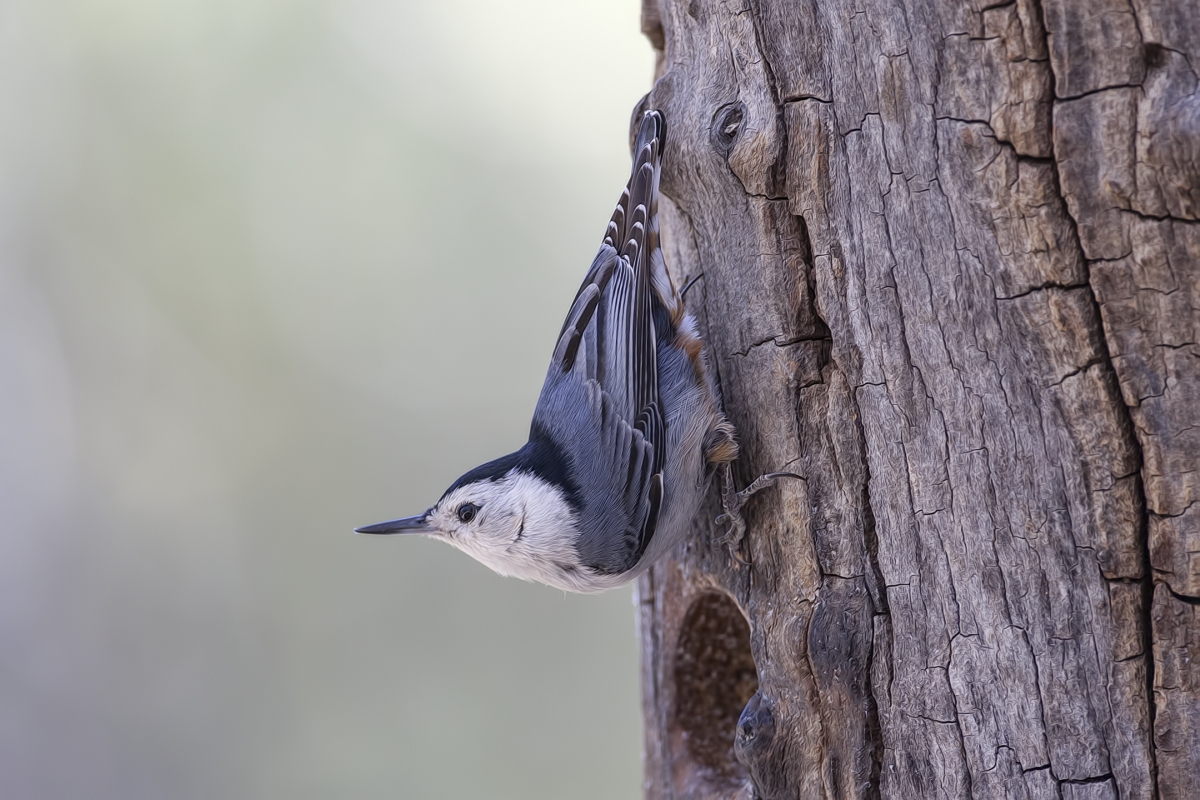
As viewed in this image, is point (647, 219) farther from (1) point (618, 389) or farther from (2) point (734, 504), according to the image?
(2) point (734, 504)

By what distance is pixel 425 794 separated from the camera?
4.16 metres

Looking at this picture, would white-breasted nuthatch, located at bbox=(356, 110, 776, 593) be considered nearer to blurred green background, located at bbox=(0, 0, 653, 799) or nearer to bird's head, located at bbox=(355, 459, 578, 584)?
bird's head, located at bbox=(355, 459, 578, 584)

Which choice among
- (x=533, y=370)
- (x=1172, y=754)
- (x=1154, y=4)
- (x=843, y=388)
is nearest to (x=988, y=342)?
(x=843, y=388)

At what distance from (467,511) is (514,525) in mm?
129

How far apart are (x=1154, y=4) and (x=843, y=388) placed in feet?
2.26

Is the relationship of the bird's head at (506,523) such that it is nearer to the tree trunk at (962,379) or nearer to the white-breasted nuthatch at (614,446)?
the white-breasted nuthatch at (614,446)

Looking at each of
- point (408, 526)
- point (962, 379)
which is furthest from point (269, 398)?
point (962, 379)

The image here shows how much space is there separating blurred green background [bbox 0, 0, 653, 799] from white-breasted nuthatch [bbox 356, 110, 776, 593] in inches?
96.8

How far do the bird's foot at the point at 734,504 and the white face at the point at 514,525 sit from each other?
0.34 meters

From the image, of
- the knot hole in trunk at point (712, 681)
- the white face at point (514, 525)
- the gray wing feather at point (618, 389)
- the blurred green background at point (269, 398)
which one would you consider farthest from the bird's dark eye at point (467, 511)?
the blurred green background at point (269, 398)

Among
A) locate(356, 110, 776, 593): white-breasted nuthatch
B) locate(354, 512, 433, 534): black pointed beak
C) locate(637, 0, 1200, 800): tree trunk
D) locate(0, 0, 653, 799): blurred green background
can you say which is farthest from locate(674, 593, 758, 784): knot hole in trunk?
locate(0, 0, 653, 799): blurred green background

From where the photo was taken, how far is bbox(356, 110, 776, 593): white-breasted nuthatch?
1.96m

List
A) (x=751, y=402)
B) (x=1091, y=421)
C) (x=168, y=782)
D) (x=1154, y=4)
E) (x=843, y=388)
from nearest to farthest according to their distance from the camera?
(x=1154, y=4), (x=1091, y=421), (x=843, y=388), (x=751, y=402), (x=168, y=782)

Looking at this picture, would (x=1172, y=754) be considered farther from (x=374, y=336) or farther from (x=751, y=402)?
(x=374, y=336)
